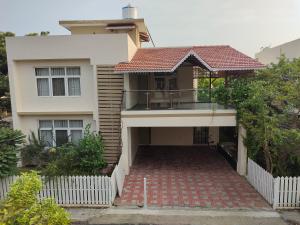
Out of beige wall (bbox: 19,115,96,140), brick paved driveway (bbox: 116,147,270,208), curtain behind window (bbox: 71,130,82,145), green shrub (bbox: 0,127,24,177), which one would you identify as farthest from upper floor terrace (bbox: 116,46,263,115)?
green shrub (bbox: 0,127,24,177)

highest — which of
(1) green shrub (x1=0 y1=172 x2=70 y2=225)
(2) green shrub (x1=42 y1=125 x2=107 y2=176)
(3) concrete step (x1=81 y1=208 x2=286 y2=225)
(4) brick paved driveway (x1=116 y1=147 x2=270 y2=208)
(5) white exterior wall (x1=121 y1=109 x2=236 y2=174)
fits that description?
(5) white exterior wall (x1=121 y1=109 x2=236 y2=174)

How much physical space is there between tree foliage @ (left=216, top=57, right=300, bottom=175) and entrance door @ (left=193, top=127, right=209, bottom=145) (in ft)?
22.4

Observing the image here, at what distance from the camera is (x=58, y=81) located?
1337cm

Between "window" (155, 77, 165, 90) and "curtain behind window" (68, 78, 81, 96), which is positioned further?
"window" (155, 77, 165, 90)

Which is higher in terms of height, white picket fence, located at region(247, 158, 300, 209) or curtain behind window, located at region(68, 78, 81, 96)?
curtain behind window, located at region(68, 78, 81, 96)

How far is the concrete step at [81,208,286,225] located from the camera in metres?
8.52

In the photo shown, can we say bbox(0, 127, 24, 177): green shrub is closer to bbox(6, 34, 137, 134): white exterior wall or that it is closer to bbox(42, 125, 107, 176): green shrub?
bbox(42, 125, 107, 176): green shrub

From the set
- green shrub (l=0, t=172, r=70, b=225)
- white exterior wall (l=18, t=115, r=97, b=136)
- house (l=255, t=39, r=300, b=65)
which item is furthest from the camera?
house (l=255, t=39, r=300, b=65)

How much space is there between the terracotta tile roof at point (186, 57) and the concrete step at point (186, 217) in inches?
258

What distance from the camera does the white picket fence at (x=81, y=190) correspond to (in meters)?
9.81

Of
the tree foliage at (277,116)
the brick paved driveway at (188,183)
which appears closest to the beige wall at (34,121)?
the brick paved driveway at (188,183)

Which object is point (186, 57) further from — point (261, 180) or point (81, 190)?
point (81, 190)

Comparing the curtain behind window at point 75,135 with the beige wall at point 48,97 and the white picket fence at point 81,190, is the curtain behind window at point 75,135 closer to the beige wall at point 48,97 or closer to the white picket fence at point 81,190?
the beige wall at point 48,97

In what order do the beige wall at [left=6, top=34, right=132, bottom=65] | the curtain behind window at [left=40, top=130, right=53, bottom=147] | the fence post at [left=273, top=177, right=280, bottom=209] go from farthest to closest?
1. the curtain behind window at [left=40, top=130, right=53, bottom=147]
2. the beige wall at [left=6, top=34, right=132, bottom=65]
3. the fence post at [left=273, top=177, right=280, bottom=209]
